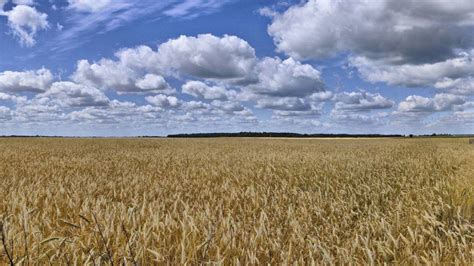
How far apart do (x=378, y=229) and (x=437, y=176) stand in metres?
6.53

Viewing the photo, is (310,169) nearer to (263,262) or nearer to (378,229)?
(378,229)

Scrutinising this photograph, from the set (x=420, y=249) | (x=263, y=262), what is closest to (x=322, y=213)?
(x=420, y=249)

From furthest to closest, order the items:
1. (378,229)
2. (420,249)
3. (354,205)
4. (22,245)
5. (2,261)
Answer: (354,205)
(378,229)
(420,249)
(22,245)
(2,261)

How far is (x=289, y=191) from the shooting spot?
754 centimetres

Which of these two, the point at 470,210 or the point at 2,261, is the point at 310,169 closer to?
the point at 470,210

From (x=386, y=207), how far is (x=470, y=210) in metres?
1.18

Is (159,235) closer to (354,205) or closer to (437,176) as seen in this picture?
(354,205)

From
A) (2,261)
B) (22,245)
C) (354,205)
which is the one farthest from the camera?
(354,205)

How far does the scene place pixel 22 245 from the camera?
3.42 meters

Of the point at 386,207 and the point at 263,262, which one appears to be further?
the point at 386,207

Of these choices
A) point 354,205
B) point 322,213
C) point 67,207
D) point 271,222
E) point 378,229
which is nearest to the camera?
point 378,229

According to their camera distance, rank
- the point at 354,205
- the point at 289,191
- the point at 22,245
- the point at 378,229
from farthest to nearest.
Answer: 1. the point at 289,191
2. the point at 354,205
3. the point at 378,229
4. the point at 22,245

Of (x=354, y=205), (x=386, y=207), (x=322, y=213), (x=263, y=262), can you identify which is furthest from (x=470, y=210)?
(x=263, y=262)

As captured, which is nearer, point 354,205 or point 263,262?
point 263,262
